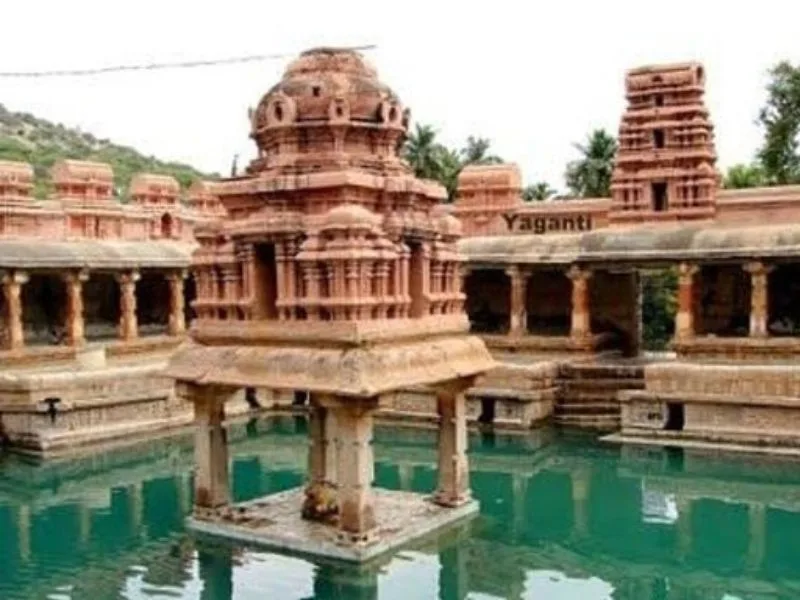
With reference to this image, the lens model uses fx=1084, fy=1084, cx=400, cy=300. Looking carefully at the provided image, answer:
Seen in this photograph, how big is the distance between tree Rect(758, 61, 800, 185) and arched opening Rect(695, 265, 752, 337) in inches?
412

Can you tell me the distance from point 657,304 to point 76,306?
17.9 meters

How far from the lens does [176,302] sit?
1003 inches

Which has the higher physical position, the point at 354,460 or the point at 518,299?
the point at 518,299

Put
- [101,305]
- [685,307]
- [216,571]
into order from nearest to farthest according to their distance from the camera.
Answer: [216,571] < [685,307] < [101,305]

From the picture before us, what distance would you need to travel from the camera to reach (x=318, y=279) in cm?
1072

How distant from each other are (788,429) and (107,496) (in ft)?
34.1

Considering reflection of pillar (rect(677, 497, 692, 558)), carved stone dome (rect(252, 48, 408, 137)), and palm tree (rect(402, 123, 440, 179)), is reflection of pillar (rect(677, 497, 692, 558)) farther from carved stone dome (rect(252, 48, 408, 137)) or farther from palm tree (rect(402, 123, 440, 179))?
palm tree (rect(402, 123, 440, 179))

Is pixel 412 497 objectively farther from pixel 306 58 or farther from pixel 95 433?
pixel 95 433

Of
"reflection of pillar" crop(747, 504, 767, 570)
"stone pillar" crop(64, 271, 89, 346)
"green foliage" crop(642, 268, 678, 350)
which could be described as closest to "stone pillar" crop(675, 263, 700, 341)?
"reflection of pillar" crop(747, 504, 767, 570)

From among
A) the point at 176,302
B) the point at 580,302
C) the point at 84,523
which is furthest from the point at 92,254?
the point at 84,523

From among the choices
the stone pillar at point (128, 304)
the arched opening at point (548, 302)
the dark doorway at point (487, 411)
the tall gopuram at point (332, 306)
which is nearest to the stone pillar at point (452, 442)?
the tall gopuram at point (332, 306)

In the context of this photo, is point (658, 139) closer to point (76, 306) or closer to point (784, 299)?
point (784, 299)

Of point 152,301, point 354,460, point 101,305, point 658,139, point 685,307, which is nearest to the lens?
point 354,460

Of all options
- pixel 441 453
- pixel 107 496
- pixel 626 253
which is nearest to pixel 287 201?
pixel 441 453
